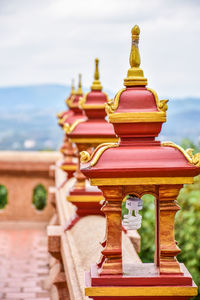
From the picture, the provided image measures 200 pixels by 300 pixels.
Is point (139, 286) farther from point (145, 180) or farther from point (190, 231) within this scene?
point (190, 231)

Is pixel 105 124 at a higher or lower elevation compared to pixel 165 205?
higher

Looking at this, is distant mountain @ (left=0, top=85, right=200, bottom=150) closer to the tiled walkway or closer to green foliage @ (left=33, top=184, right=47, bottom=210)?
green foliage @ (left=33, top=184, right=47, bottom=210)

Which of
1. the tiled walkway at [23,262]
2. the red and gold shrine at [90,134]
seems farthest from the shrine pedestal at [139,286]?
the tiled walkway at [23,262]

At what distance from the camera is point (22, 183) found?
10430 mm

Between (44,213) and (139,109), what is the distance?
7.32 meters

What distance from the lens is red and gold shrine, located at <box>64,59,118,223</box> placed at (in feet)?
17.3

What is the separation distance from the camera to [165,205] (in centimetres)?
312

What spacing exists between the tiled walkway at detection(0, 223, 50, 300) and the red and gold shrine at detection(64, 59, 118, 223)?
4.17 ft

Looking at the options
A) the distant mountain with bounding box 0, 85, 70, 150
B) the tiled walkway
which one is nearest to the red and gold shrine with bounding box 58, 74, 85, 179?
the tiled walkway

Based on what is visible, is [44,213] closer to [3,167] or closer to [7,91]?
[3,167]

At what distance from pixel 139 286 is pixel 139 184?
1.49 feet

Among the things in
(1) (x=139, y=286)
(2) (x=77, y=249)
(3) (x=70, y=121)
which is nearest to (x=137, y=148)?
(1) (x=139, y=286)

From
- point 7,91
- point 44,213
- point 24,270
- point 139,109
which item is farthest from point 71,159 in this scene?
point 7,91

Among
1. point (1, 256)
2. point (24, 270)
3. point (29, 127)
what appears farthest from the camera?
point (29, 127)
